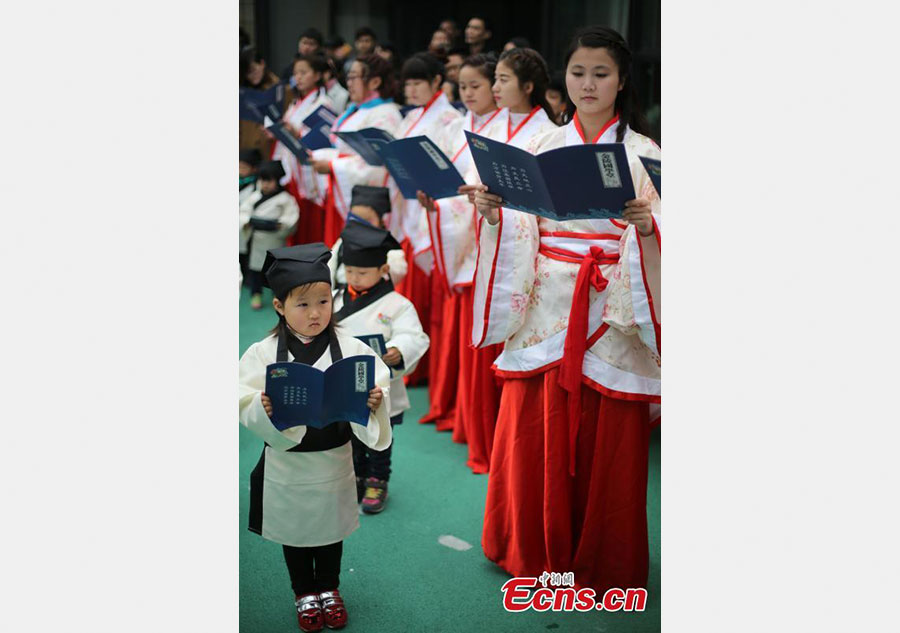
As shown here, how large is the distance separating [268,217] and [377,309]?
10.4 feet

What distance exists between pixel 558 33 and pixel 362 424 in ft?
21.1

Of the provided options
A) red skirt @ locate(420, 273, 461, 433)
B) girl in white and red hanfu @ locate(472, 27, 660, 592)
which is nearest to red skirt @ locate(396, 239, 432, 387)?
red skirt @ locate(420, 273, 461, 433)

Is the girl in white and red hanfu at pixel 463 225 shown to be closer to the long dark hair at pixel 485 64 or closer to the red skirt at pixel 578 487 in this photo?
the long dark hair at pixel 485 64

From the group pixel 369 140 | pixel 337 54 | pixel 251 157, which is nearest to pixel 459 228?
pixel 369 140

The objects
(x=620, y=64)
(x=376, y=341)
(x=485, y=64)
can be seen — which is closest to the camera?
(x=620, y=64)

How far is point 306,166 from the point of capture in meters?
6.58

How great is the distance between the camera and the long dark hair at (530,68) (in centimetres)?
356

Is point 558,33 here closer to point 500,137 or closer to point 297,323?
point 500,137

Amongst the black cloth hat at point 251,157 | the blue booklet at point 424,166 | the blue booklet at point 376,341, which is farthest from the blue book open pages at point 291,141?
the blue booklet at point 376,341

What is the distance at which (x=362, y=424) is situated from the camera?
2.21 meters

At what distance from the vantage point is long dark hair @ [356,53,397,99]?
17.4 feet

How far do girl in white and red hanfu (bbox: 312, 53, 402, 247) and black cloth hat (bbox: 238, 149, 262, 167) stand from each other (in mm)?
1631

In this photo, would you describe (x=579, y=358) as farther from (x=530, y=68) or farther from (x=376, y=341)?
(x=530, y=68)

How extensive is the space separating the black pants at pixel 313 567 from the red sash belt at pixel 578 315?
767 mm
